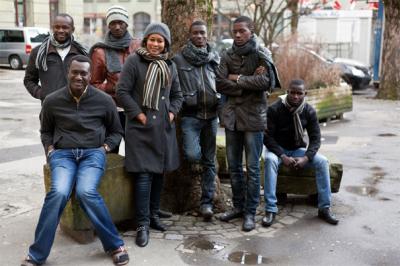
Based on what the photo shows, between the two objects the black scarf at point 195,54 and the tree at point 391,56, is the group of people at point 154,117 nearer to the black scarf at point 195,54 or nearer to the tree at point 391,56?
the black scarf at point 195,54

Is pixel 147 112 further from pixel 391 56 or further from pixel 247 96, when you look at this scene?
pixel 391 56

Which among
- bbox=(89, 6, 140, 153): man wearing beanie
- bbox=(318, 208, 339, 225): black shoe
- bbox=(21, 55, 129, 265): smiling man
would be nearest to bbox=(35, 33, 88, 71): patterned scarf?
bbox=(89, 6, 140, 153): man wearing beanie

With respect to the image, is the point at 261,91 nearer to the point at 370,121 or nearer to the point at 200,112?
the point at 200,112

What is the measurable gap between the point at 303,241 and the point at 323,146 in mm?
4794

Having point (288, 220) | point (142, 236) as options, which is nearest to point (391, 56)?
point (288, 220)

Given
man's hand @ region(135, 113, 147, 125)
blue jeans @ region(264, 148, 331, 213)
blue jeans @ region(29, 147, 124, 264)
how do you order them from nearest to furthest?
blue jeans @ region(29, 147, 124, 264) < man's hand @ region(135, 113, 147, 125) < blue jeans @ region(264, 148, 331, 213)

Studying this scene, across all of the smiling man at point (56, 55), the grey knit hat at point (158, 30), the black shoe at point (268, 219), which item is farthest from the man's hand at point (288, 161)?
the smiling man at point (56, 55)

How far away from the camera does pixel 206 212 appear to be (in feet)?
17.8

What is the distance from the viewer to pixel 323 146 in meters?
9.64

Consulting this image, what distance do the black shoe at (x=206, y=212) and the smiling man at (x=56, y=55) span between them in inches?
72.9

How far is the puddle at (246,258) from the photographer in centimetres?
460

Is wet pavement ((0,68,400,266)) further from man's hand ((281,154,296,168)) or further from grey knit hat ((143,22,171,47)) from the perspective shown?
grey knit hat ((143,22,171,47))

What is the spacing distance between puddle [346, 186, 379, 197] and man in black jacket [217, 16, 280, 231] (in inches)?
76.5

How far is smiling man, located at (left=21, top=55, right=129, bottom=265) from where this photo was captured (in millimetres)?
4355
